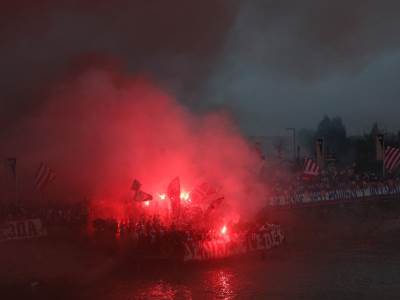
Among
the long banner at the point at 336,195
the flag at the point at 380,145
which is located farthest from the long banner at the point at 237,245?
the flag at the point at 380,145

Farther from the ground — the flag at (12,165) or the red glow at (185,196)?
the flag at (12,165)

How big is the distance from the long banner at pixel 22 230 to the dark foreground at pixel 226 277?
0.93 metres

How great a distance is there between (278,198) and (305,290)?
11.4 m

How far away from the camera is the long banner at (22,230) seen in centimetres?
1938

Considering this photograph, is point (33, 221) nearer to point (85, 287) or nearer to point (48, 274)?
point (48, 274)

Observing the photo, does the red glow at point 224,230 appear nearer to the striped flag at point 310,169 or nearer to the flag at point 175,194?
the flag at point 175,194

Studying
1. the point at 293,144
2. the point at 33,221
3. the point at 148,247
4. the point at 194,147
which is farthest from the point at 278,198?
the point at 293,144

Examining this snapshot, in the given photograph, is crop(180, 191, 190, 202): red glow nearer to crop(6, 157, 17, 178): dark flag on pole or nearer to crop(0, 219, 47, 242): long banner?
crop(0, 219, 47, 242): long banner

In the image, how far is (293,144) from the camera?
1692 inches

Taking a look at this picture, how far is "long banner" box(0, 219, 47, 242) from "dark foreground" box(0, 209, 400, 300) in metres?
0.93

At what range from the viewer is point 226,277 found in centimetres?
1642

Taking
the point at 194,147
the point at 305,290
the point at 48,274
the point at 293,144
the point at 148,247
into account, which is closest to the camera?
the point at 305,290

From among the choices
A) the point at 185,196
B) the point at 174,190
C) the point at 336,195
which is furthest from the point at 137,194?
the point at 336,195

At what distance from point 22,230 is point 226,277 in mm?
8002
